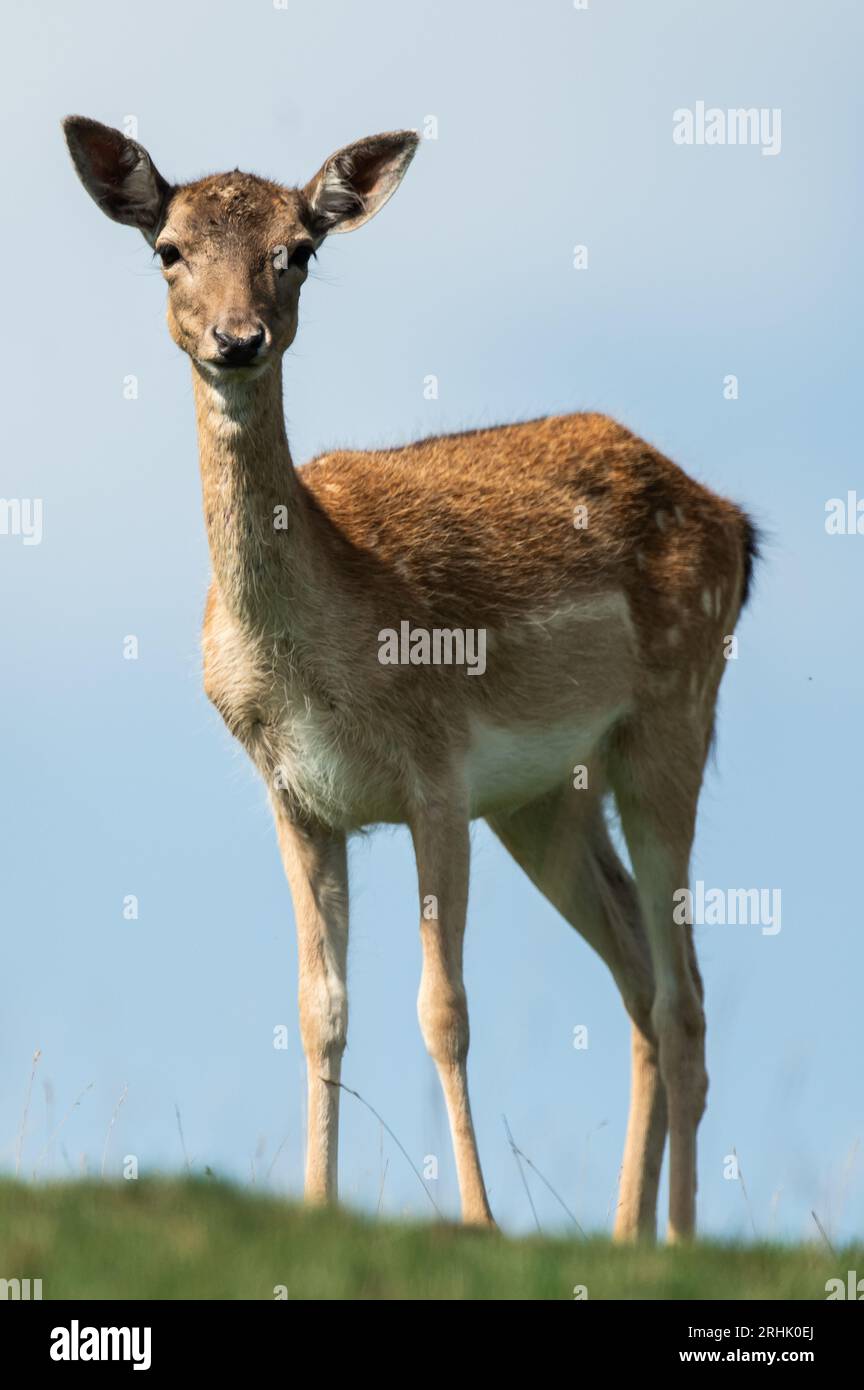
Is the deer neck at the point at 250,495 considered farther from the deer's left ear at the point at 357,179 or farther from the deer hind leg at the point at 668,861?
the deer hind leg at the point at 668,861

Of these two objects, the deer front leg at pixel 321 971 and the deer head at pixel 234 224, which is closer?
the deer head at pixel 234 224

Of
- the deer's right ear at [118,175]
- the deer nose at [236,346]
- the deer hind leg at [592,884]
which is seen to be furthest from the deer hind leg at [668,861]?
the deer's right ear at [118,175]

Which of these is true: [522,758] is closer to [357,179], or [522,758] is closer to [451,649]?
[451,649]

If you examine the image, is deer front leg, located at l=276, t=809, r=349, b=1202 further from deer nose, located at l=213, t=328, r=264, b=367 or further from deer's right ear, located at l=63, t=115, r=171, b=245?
deer's right ear, located at l=63, t=115, r=171, b=245

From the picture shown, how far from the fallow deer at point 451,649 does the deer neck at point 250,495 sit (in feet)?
0.03

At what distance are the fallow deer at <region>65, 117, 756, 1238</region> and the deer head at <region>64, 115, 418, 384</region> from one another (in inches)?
0.4

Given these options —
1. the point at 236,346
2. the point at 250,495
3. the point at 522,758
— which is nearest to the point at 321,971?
the point at 522,758

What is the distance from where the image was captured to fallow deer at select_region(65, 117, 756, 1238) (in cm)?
878

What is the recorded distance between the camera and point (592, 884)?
10.6 m

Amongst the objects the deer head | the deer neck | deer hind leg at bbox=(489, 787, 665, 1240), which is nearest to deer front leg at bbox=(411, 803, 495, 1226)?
the deer neck

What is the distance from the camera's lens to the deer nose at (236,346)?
8250mm
